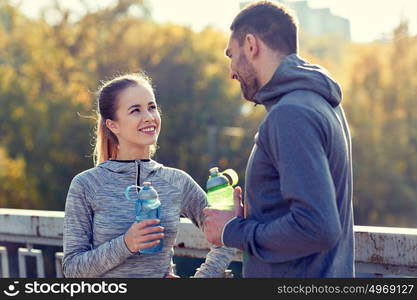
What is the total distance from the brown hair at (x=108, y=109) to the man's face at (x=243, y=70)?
0.80 m

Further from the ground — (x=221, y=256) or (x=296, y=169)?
(x=296, y=169)

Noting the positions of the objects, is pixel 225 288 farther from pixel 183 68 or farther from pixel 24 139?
pixel 183 68

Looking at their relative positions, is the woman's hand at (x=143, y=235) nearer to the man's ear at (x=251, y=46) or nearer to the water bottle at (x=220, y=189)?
the water bottle at (x=220, y=189)

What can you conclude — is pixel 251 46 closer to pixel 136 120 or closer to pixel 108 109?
pixel 136 120

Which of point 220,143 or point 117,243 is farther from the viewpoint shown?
point 220,143

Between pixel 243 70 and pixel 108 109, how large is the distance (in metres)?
0.96

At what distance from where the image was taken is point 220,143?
33188 millimetres

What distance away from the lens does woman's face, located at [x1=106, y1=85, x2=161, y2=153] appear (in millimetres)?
3207

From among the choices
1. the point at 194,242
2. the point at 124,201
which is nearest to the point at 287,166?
the point at 124,201

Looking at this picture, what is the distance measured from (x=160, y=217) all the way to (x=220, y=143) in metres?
30.1

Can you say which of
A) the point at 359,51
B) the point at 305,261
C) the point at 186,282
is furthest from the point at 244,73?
the point at 359,51

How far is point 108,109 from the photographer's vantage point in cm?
331

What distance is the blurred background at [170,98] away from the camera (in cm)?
3112

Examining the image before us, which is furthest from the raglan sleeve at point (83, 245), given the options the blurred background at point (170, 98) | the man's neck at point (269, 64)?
the blurred background at point (170, 98)
